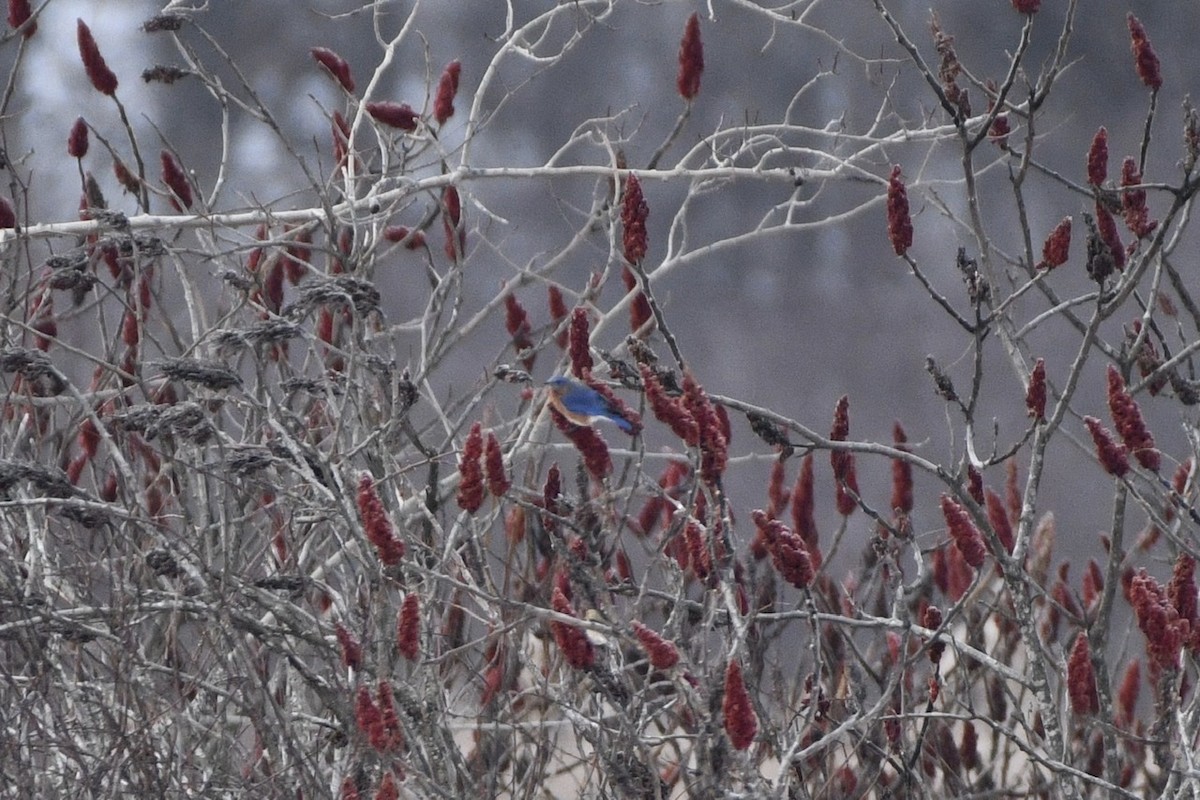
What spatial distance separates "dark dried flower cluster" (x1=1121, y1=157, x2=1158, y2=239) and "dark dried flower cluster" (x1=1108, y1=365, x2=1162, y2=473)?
43cm

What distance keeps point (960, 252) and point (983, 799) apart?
1.27 metres

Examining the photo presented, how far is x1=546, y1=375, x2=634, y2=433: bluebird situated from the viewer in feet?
5.99

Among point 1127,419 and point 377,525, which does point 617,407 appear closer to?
point 377,525

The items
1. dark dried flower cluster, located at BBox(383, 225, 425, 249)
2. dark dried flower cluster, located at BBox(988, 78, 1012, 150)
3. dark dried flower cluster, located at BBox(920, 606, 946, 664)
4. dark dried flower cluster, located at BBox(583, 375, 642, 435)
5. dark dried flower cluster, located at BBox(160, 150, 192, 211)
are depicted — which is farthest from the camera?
dark dried flower cluster, located at BBox(383, 225, 425, 249)

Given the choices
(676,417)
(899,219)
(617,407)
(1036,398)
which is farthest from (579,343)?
(1036,398)

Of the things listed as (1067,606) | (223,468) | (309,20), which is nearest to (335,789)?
(223,468)

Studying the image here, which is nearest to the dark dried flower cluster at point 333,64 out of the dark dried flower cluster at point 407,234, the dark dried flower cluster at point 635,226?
the dark dried flower cluster at point 407,234

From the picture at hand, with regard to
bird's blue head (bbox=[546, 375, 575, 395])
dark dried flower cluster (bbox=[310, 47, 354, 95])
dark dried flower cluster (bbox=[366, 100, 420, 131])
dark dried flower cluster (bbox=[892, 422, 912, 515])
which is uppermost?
dark dried flower cluster (bbox=[310, 47, 354, 95])

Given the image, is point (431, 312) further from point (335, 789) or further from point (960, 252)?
point (960, 252)

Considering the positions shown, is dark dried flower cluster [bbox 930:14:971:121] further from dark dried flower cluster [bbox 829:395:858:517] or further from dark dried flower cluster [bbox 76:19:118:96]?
dark dried flower cluster [bbox 76:19:118:96]

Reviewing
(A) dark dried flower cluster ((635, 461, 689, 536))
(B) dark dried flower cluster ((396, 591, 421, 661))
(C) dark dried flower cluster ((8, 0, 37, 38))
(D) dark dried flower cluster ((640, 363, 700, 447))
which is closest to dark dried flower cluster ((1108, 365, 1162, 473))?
(D) dark dried flower cluster ((640, 363, 700, 447))

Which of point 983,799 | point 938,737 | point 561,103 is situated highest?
point 561,103

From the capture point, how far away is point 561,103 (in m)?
8.55

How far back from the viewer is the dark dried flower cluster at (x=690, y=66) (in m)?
2.95
